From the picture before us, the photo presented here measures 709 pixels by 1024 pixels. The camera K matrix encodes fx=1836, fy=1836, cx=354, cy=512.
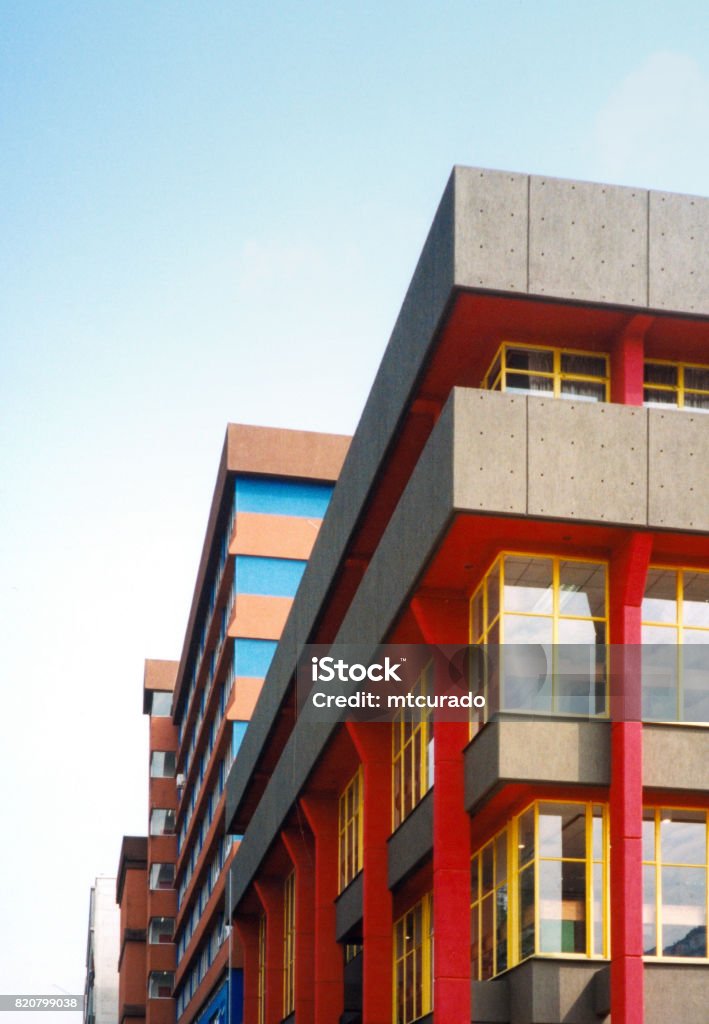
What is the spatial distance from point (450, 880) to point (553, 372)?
8648 mm

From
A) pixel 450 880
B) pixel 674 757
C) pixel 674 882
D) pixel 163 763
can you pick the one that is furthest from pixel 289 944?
pixel 163 763

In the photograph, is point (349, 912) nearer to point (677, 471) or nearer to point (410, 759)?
point (410, 759)

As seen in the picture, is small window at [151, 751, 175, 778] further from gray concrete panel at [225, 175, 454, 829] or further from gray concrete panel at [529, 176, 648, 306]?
gray concrete panel at [529, 176, 648, 306]

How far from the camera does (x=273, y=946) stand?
55875mm

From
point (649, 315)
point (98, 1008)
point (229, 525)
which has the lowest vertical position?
point (98, 1008)

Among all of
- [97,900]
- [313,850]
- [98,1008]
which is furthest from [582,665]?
[97,900]

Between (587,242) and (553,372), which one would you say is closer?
(587,242)

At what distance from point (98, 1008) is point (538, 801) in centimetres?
13844

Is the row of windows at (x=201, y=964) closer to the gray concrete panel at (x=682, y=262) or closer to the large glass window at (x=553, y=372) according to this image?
the large glass window at (x=553, y=372)

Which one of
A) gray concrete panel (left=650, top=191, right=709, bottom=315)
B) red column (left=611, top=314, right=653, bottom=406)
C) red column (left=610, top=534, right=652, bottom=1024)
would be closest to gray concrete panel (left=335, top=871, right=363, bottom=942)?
red column (left=610, top=534, right=652, bottom=1024)

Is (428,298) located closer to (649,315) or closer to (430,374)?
(430,374)

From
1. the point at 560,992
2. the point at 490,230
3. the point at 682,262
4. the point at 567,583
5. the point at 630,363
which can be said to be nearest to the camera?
the point at 560,992

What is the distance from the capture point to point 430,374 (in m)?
33.2

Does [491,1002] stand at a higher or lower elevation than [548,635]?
lower
